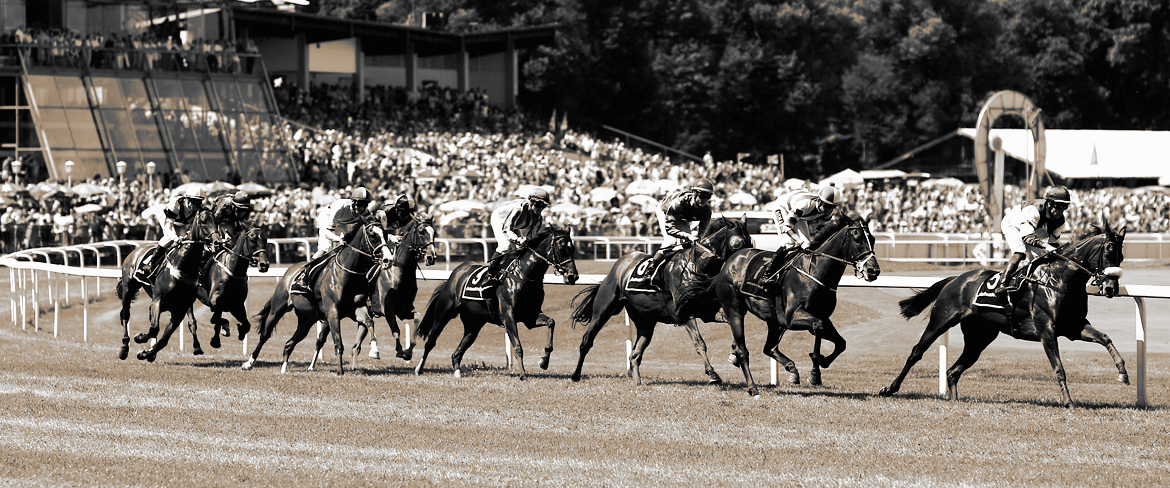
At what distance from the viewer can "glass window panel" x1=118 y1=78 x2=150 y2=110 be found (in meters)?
36.9

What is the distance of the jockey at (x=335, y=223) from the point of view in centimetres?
1311

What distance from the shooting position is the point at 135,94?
1467 inches

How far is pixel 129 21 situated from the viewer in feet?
135

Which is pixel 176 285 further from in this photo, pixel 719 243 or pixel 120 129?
pixel 120 129

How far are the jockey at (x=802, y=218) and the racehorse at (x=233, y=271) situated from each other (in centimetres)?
555

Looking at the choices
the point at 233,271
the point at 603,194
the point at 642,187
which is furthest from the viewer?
the point at 642,187

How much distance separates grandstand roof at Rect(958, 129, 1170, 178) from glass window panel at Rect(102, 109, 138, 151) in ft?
99.6

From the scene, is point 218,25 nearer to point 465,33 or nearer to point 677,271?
point 465,33

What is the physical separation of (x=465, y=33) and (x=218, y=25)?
40.4 ft

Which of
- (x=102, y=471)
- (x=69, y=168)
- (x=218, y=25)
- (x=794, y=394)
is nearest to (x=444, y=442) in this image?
(x=102, y=471)

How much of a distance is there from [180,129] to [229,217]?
25.6m

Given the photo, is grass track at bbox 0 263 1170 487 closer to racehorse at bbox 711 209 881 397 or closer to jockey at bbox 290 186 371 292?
racehorse at bbox 711 209 881 397

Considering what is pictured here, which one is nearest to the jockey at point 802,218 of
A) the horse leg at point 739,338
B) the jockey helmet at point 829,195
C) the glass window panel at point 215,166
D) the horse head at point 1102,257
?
the jockey helmet at point 829,195

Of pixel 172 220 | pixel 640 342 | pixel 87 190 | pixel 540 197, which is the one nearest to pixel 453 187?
pixel 87 190
